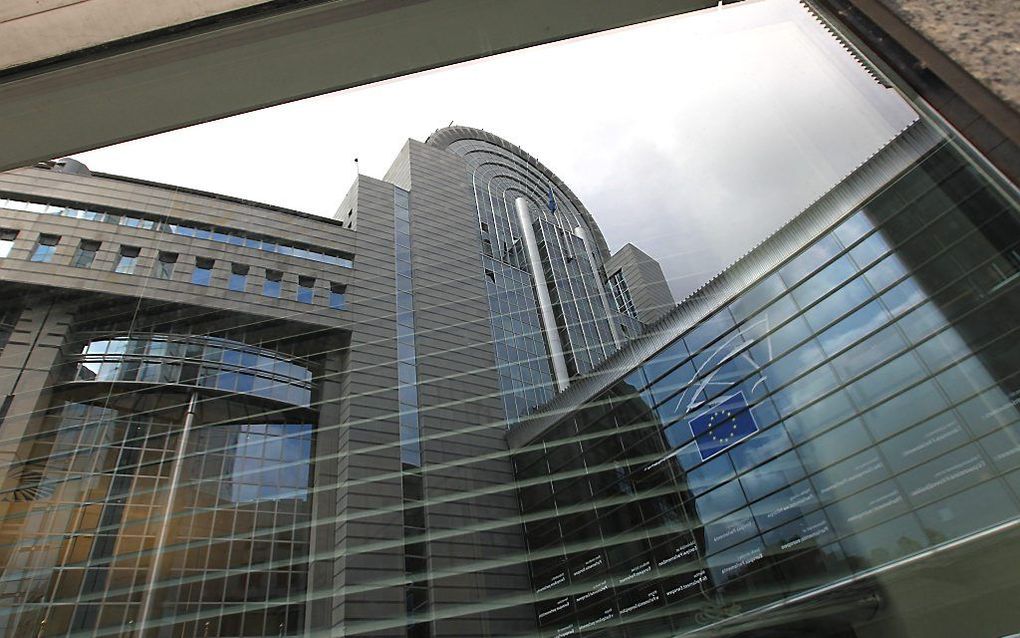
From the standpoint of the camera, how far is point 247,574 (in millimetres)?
6465

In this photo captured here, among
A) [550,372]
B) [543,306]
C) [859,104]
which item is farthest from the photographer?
[543,306]

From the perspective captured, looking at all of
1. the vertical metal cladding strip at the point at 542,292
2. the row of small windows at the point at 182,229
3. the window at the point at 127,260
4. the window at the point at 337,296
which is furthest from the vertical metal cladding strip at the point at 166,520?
the vertical metal cladding strip at the point at 542,292

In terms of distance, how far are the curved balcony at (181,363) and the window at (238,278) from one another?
114 cm

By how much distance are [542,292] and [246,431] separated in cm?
581

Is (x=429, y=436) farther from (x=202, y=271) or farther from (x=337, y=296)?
(x=202, y=271)

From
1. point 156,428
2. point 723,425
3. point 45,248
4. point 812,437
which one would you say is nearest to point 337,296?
point 156,428

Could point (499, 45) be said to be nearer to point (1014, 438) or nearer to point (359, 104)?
point (359, 104)

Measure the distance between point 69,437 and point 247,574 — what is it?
238 cm

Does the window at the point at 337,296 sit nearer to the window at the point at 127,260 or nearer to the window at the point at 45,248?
the window at the point at 127,260

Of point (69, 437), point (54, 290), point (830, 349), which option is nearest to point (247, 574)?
point (69, 437)

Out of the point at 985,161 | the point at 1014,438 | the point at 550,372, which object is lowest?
the point at 1014,438

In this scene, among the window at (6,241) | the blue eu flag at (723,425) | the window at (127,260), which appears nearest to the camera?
the blue eu flag at (723,425)

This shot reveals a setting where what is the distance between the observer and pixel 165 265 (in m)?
7.43

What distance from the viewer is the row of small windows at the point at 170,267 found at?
704 centimetres
